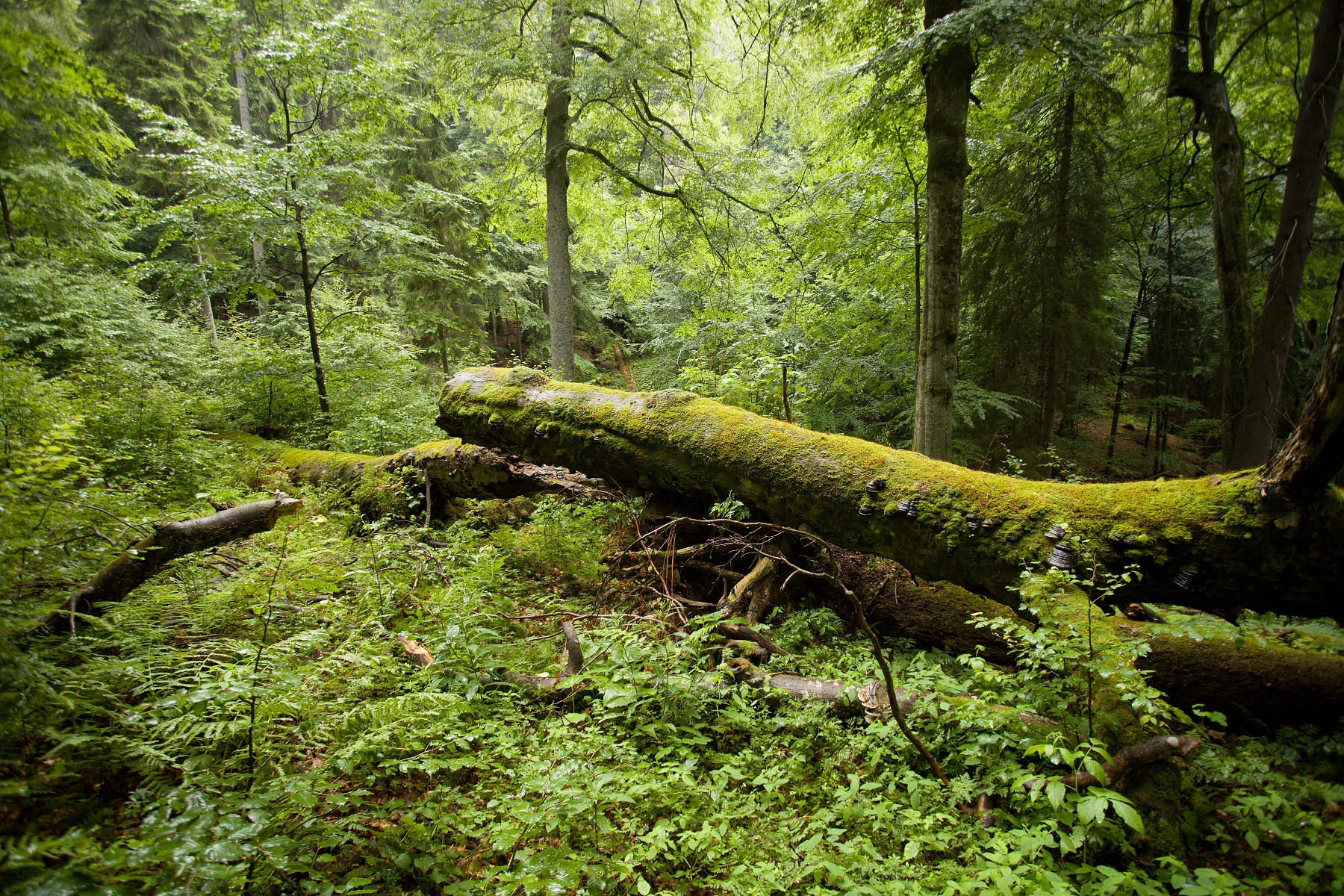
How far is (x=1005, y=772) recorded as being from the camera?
2137 millimetres

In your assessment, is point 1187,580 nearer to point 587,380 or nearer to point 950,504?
point 950,504

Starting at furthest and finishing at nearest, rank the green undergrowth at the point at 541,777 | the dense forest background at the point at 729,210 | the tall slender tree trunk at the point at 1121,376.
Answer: the tall slender tree trunk at the point at 1121,376 → the dense forest background at the point at 729,210 → the green undergrowth at the point at 541,777

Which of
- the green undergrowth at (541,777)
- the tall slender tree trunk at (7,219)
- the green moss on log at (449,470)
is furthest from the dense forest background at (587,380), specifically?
the green moss on log at (449,470)

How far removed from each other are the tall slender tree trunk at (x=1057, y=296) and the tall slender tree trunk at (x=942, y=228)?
14.0 ft

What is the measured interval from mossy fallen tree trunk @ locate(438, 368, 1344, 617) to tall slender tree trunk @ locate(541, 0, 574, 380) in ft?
15.0

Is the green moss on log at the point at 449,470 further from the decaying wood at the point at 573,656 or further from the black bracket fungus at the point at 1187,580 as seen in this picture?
the black bracket fungus at the point at 1187,580

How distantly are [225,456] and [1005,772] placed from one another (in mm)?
8453

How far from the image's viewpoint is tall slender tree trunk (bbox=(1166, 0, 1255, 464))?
215 inches

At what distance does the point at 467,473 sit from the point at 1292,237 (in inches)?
360

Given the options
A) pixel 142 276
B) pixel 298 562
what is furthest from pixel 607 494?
pixel 142 276

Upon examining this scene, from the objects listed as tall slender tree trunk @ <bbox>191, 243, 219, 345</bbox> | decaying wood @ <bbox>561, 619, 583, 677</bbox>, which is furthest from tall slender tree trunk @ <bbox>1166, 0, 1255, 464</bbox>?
tall slender tree trunk @ <bbox>191, 243, 219, 345</bbox>

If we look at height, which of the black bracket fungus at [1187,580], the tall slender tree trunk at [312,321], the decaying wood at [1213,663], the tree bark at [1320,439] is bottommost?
the decaying wood at [1213,663]

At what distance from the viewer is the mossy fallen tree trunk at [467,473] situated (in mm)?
5484

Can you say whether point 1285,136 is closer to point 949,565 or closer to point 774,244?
point 774,244
